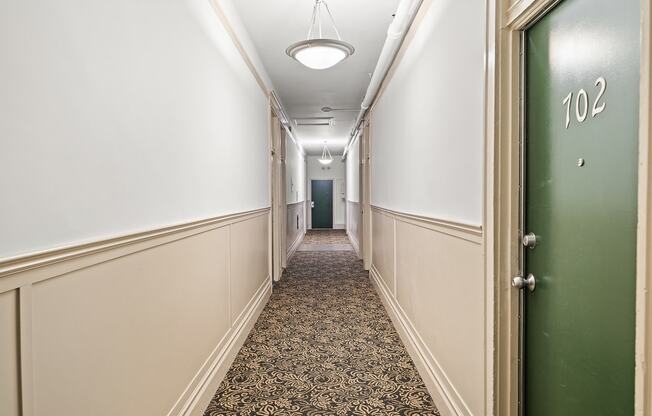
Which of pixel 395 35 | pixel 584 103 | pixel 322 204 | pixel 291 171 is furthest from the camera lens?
pixel 322 204

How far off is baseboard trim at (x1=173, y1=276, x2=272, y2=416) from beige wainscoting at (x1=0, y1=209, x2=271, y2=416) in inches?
0.4

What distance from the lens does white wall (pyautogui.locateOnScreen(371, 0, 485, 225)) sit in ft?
6.22

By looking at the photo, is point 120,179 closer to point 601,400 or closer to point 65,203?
point 65,203

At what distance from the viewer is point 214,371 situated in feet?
8.57

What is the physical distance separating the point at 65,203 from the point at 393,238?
341cm

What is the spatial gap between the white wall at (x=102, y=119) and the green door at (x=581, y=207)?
1619mm

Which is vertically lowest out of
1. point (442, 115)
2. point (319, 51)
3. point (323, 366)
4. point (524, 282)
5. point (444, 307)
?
point (323, 366)

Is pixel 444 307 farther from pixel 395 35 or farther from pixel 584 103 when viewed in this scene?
pixel 395 35

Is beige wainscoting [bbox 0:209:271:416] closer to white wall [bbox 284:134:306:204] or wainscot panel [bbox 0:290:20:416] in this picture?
wainscot panel [bbox 0:290:20:416]

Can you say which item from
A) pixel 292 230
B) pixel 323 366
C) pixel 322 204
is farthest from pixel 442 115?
pixel 322 204

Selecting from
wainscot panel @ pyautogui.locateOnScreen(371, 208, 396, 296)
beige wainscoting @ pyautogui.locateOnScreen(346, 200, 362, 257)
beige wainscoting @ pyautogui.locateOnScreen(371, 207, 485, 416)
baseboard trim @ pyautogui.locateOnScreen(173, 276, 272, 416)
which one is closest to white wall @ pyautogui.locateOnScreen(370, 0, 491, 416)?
beige wainscoting @ pyautogui.locateOnScreen(371, 207, 485, 416)

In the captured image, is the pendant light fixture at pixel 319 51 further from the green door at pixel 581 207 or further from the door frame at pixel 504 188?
the green door at pixel 581 207

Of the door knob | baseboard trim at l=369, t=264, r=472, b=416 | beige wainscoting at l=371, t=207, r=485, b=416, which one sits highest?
the door knob

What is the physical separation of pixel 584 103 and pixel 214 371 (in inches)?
100
